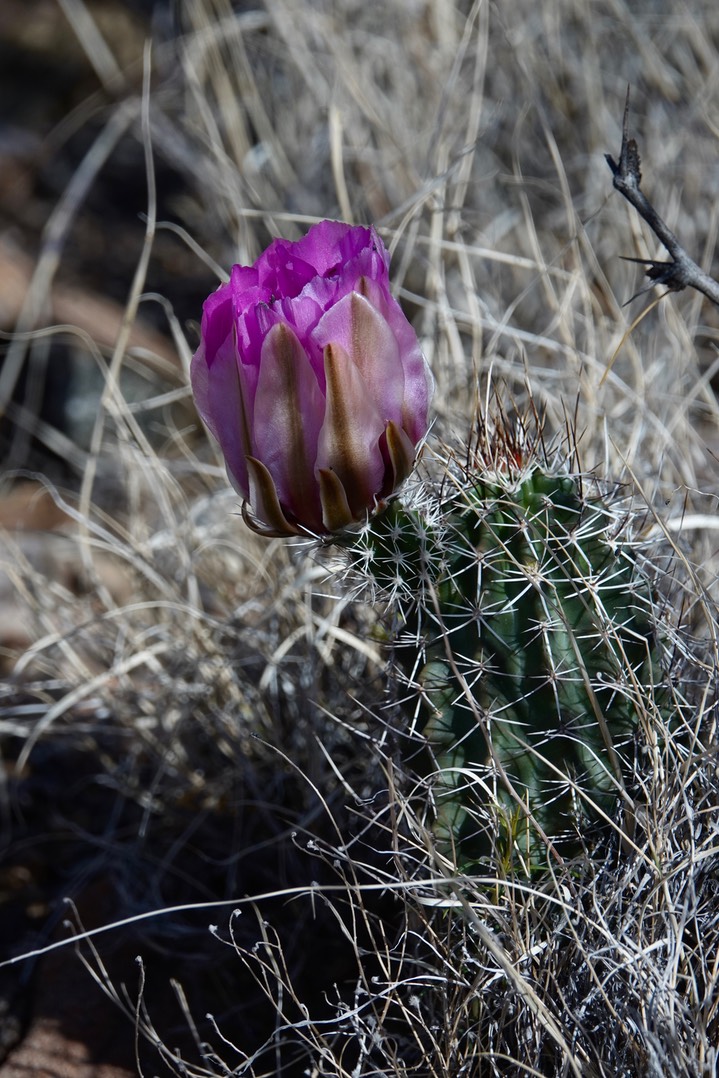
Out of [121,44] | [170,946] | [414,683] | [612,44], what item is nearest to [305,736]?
[170,946]

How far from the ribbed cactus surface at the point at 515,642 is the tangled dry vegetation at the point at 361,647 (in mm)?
48

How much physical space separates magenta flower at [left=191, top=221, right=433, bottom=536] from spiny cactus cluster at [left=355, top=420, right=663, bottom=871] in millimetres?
96

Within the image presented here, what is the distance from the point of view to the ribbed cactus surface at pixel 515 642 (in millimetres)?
903

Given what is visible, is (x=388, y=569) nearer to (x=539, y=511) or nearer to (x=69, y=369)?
(x=539, y=511)

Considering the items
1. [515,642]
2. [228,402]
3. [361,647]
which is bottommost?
[361,647]

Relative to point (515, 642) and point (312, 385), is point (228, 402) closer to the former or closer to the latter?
point (312, 385)

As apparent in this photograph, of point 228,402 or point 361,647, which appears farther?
point 361,647

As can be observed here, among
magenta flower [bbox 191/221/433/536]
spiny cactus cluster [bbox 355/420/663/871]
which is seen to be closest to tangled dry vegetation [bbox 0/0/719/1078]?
spiny cactus cluster [bbox 355/420/663/871]

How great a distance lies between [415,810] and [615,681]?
0.23m

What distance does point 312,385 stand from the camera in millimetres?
797

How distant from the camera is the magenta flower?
79 cm

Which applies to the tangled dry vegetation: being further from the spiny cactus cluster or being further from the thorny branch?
the thorny branch

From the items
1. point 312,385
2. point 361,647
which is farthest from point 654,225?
point 361,647

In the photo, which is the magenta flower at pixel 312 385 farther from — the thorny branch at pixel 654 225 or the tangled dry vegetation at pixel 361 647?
the thorny branch at pixel 654 225
